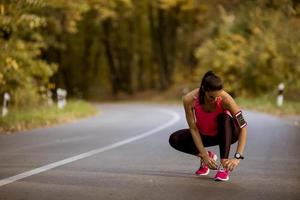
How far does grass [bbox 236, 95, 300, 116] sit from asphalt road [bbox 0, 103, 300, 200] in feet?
28.6

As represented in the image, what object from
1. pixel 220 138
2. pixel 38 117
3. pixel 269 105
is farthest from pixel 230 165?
pixel 269 105

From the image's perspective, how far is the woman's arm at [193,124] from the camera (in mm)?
7312

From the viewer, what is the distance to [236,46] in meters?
32.0

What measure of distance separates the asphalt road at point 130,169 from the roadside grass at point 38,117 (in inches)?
98.5

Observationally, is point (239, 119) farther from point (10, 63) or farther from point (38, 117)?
point (38, 117)

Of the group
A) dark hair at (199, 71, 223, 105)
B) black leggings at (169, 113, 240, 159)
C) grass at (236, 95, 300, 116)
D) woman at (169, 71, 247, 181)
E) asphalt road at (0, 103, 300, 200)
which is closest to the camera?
asphalt road at (0, 103, 300, 200)

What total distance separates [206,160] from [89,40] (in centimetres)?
4575

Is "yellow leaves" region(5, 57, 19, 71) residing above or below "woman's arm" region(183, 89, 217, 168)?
above

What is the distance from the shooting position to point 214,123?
7.59 m

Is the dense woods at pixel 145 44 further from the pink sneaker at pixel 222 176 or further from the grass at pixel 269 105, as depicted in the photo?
the pink sneaker at pixel 222 176

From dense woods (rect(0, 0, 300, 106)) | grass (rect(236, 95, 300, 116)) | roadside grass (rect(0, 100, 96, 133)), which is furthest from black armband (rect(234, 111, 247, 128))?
grass (rect(236, 95, 300, 116))

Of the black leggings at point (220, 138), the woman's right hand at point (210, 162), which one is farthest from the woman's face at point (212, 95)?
the woman's right hand at point (210, 162)

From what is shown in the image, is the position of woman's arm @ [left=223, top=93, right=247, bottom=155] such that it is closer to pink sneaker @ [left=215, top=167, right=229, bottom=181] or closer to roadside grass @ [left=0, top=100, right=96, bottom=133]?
pink sneaker @ [left=215, top=167, right=229, bottom=181]

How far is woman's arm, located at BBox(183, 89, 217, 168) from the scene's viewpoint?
288 inches
